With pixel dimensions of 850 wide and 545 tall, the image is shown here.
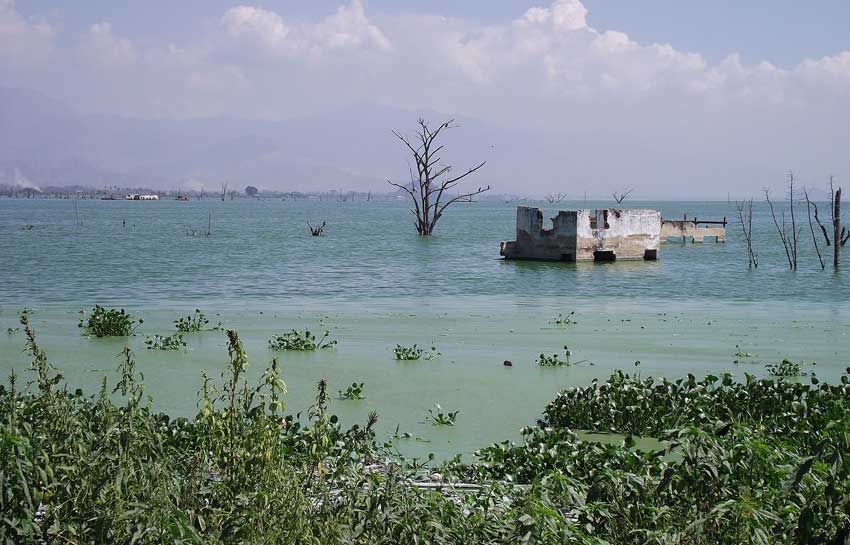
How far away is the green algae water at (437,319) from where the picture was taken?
508 inches

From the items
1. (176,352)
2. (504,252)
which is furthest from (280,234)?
(176,352)

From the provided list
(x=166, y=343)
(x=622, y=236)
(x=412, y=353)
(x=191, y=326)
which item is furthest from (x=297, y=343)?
(x=622, y=236)

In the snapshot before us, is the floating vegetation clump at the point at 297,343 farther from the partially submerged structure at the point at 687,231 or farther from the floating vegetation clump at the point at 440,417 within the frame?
the partially submerged structure at the point at 687,231

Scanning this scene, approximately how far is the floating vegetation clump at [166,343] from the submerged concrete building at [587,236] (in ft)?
73.5

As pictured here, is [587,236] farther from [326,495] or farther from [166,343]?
[326,495]

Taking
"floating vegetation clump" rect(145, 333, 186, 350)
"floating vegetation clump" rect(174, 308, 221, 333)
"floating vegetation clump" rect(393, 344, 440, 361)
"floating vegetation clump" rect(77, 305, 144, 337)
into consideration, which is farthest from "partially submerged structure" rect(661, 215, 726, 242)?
"floating vegetation clump" rect(145, 333, 186, 350)

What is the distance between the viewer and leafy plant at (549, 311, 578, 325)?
67.3ft

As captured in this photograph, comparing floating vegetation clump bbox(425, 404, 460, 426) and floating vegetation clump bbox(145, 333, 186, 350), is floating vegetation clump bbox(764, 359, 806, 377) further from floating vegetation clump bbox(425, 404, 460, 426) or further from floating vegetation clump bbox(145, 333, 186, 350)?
floating vegetation clump bbox(145, 333, 186, 350)

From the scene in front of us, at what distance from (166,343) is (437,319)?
6977 mm

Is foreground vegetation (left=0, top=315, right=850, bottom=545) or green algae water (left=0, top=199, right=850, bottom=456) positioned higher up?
foreground vegetation (left=0, top=315, right=850, bottom=545)

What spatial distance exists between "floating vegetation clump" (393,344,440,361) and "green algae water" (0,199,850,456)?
24 cm

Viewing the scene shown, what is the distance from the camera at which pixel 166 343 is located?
16.2 metres

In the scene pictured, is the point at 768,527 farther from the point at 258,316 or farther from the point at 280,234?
the point at 280,234

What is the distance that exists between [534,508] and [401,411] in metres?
6.46
